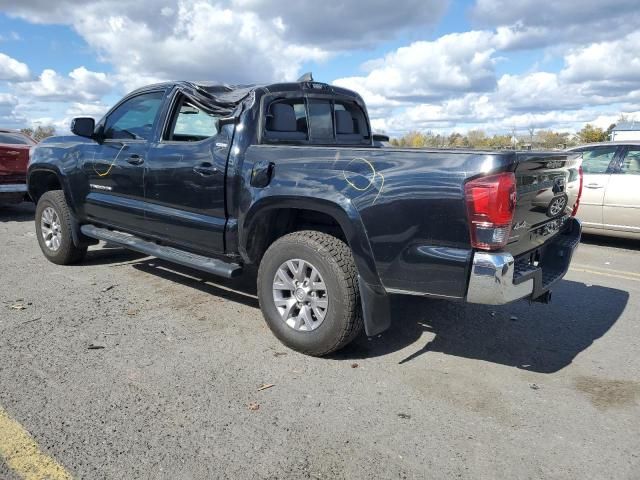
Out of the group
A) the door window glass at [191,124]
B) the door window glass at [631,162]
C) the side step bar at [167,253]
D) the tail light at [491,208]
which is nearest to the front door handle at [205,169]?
the door window glass at [191,124]

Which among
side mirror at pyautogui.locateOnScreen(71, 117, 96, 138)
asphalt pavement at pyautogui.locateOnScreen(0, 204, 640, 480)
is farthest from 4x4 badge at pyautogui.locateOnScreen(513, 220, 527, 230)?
side mirror at pyautogui.locateOnScreen(71, 117, 96, 138)

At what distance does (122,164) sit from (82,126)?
0.73 meters

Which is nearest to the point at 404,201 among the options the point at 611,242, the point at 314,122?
the point at 314,122

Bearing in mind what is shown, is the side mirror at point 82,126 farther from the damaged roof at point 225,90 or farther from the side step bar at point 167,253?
the side step bar at point 167,253

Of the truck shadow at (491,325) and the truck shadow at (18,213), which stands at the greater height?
the truck shadow at (18,213)

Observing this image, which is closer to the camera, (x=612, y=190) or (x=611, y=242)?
(x=612, y=190)

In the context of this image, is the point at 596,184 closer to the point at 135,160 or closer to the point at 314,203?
the point at 314,203

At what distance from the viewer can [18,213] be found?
1026cm

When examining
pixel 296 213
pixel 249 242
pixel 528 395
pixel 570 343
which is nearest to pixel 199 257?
pixel 249 242

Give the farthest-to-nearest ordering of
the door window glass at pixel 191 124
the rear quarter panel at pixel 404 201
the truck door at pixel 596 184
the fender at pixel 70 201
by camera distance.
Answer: the truck door at pixel 596 184, the fender at pixel 70 201, the door window glass at pixel 191 124, the rear quarter panel at pixel 404 201

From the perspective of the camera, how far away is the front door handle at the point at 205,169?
4.17 metres


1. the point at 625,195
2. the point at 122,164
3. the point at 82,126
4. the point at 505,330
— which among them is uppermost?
the point at 82,126

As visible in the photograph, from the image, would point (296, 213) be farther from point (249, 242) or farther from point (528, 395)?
point (528, 395)

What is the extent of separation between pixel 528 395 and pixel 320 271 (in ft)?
5.12
